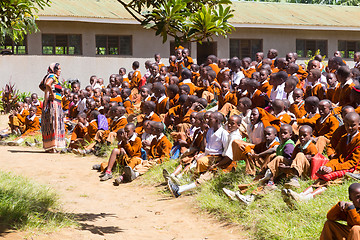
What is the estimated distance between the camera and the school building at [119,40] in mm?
18141

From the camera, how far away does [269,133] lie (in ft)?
24.1

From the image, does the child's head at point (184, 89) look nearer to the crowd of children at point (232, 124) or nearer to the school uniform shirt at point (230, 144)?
the crowd of children at point (232, 124)

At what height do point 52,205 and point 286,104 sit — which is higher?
point 286,104

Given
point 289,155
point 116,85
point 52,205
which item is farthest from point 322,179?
point 116,85

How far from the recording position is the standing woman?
1132cm

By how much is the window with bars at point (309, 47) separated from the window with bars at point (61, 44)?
8369mm

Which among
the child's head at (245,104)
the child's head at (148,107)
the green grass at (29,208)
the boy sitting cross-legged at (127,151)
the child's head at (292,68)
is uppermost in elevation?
the child's head at (292,68)

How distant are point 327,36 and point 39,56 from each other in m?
10.9

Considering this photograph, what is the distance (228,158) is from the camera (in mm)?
8195

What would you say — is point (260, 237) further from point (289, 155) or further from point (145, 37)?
point (145, 37)

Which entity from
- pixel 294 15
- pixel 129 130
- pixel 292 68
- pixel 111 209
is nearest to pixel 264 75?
pixel 292 68

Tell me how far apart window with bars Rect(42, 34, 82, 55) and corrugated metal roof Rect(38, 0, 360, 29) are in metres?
0.94

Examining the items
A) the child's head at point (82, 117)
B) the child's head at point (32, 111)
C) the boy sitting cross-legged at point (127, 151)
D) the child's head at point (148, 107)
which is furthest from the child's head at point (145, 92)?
the child's head at point (32, 111)

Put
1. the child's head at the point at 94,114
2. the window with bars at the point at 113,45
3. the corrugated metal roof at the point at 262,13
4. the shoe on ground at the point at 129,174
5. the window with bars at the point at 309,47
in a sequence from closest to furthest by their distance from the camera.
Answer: the shoe on ground at the point at 129,174, the child's head at the point at 94,114, the corrugated metal roof at the point at 262,13, the window with bars at the point at 113,45, the window with bars at the point at 309,47
